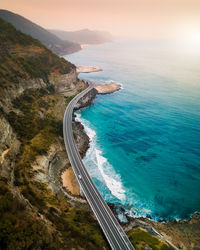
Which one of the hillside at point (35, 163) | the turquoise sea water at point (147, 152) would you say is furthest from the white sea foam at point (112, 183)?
the hillside at point (35, 163)

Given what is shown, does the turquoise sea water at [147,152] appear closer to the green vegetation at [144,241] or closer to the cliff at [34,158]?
the green vegetation at [144,241]

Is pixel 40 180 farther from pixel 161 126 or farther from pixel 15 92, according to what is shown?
pixel 161 126

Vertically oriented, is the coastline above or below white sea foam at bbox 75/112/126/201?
below

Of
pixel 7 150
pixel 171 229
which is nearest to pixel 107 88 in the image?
pixel 7 150

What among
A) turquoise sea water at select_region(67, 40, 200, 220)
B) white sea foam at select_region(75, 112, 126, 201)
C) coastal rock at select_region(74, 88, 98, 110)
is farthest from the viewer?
coastal rock at select_region(74, 88, 98, 110)

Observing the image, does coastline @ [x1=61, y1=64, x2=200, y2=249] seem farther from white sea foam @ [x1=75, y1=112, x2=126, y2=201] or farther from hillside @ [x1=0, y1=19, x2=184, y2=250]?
white sea foam @ [x1=75, y1=112, x2=126, y2=201]

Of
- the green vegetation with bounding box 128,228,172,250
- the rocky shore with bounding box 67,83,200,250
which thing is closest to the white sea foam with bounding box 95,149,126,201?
the rocky shore with bounding box 67,83,200,250
